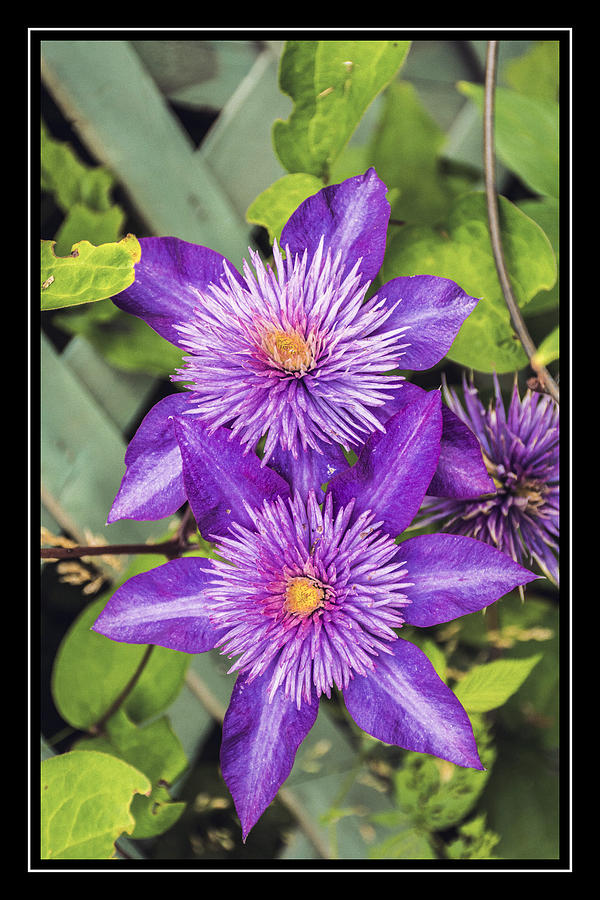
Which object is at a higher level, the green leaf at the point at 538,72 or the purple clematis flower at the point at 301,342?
the green leaf at the point at 538,72

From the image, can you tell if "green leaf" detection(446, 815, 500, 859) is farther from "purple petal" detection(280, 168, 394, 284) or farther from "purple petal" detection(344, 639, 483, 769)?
"purple petal" detection(280, 168, 394, 284)

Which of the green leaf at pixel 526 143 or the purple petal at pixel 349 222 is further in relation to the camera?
the green leaf at pixel 526 143

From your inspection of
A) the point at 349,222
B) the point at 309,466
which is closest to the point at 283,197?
the point at 349,222

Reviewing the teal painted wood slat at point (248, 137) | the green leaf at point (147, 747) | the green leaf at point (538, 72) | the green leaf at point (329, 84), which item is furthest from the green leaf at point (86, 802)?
the green leaf at point (538, 72)

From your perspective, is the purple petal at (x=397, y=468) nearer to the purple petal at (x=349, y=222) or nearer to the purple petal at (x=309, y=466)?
the purple petal at (x=309, y=466)

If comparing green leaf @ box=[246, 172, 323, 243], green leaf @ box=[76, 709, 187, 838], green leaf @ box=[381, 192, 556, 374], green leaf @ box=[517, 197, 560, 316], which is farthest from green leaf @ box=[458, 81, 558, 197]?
green leaf @ box=[76, 709, 187, 838]
